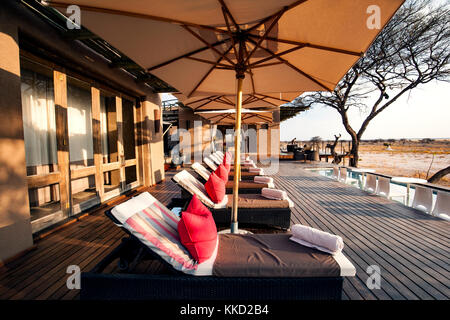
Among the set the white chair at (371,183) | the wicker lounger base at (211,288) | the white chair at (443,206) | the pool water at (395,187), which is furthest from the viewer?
the pool water at (395,187)

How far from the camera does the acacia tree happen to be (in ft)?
28.9

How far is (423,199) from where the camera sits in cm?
431

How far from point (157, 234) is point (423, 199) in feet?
18.1

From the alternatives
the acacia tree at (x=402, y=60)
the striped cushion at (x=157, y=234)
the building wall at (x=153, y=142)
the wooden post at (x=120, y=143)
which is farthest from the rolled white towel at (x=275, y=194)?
the acacia tree at (x=402, y=60)

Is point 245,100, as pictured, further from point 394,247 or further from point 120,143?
point 394,247

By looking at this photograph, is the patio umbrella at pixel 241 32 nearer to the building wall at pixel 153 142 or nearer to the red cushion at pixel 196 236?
the red cushion at pixel 196 236

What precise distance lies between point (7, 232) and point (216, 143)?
13.5 m

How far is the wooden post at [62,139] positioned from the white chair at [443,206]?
7.05 meters

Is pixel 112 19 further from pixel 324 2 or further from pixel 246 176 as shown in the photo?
pixel 246 176

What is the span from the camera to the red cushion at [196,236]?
1725 millimetres

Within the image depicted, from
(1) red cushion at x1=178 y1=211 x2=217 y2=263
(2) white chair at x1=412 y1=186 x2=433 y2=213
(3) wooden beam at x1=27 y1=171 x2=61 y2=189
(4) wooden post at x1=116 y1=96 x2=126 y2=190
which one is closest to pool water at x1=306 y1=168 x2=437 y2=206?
Result: (2) white chair at x1=412 y1=186 x2=433 y2=213

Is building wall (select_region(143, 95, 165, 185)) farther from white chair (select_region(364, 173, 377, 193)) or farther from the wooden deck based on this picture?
white chair (select_region(364, 173, 377, 193))

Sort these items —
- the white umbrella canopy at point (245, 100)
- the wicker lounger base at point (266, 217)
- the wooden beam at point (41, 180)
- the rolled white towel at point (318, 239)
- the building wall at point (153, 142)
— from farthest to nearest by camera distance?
the building wall at point (153, 142) < the white umbrella canopy at point (245, 100) < the wicker lounger base at point (266, 217) < the wooden beam at point (41, 180) < the rolled white towel at point (318, 239)

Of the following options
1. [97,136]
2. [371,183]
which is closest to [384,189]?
[371,183]
